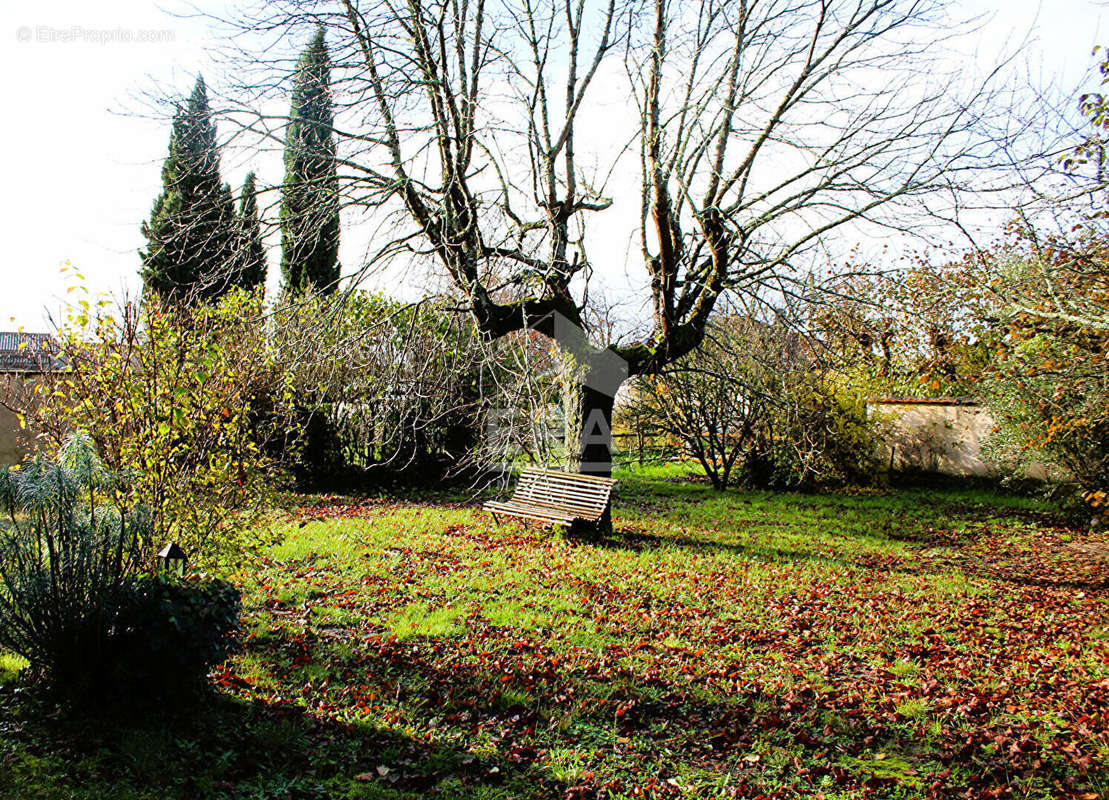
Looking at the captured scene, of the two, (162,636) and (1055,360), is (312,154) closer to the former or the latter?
(162,636)

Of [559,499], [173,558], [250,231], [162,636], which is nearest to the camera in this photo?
[162,636]

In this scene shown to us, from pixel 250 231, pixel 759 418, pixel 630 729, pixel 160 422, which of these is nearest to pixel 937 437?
pixel 759 418

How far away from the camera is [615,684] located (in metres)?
4.76

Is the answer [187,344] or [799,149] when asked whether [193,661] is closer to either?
[187,344]

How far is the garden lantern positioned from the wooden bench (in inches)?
208

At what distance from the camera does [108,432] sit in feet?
14.8

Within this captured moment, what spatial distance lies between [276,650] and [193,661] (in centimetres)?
127

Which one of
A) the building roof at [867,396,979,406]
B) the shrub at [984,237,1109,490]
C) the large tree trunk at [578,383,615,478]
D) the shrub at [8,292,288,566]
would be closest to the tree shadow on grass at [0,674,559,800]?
the shrub at [8,292,288,566]

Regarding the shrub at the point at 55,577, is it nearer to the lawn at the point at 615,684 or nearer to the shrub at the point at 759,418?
the lawn at the point at 615,684

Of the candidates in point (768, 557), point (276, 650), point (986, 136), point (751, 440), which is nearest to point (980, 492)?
point (751, 440)

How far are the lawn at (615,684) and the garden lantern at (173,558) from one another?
2.56 ft

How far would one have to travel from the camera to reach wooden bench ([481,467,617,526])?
29.3 feet

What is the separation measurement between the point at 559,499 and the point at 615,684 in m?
4.84

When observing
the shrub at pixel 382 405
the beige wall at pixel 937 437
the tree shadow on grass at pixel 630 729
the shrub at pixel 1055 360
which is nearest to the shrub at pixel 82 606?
the tree shadow on grass at pixel 630 729
